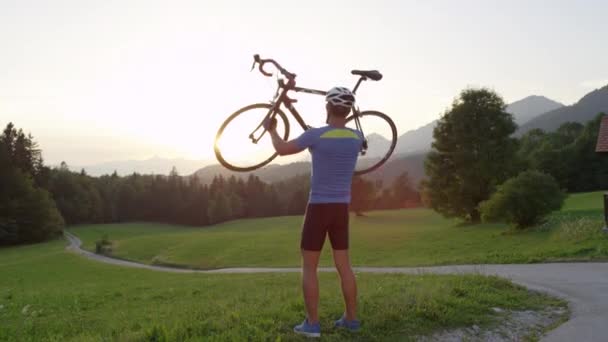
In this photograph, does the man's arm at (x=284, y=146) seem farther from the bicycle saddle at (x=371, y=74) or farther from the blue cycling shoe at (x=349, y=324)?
the blue cycling shoe at (x=349, y=324)

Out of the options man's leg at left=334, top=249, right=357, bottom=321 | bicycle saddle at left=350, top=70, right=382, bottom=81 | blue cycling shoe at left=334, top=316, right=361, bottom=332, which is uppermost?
bicycle saddle at left=350, top=70, right=382, bottom=81

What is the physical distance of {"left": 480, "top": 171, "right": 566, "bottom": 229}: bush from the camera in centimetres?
3052

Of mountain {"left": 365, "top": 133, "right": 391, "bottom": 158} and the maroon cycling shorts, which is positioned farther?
mountain {"left": 365, "top": 133, "right": 391, "bottom": 158}

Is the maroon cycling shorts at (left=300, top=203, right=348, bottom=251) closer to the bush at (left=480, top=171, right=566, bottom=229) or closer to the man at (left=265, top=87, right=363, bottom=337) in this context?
the man at (left=265, top=87, right=363, bottom=337)

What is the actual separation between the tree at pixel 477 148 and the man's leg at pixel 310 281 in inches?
1569

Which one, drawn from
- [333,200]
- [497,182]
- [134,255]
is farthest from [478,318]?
[134,255]

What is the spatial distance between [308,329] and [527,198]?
91.4 feet

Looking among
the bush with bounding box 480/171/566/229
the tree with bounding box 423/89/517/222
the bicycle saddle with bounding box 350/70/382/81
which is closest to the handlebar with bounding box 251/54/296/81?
the bicycle saddle with bounding box 350/70/382/81

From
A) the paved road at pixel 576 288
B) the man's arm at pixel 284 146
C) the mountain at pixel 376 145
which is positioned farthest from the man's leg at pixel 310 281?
the paved road at pixel 576 288

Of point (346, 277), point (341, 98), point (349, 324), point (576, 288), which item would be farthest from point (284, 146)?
point (576, 288)

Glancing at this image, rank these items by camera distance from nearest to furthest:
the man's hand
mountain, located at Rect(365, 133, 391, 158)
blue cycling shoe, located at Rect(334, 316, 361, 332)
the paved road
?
the man's hand, blue cycling shoe, located at Rect(334, 316, 361, 332), the paved road, mountain, located at Rect(365, 133, 391, 158)

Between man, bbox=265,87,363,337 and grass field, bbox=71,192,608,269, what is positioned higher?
man, bbox=265,87,363,337

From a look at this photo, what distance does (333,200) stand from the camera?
644 cm

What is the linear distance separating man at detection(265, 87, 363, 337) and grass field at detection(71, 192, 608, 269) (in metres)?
14.9
